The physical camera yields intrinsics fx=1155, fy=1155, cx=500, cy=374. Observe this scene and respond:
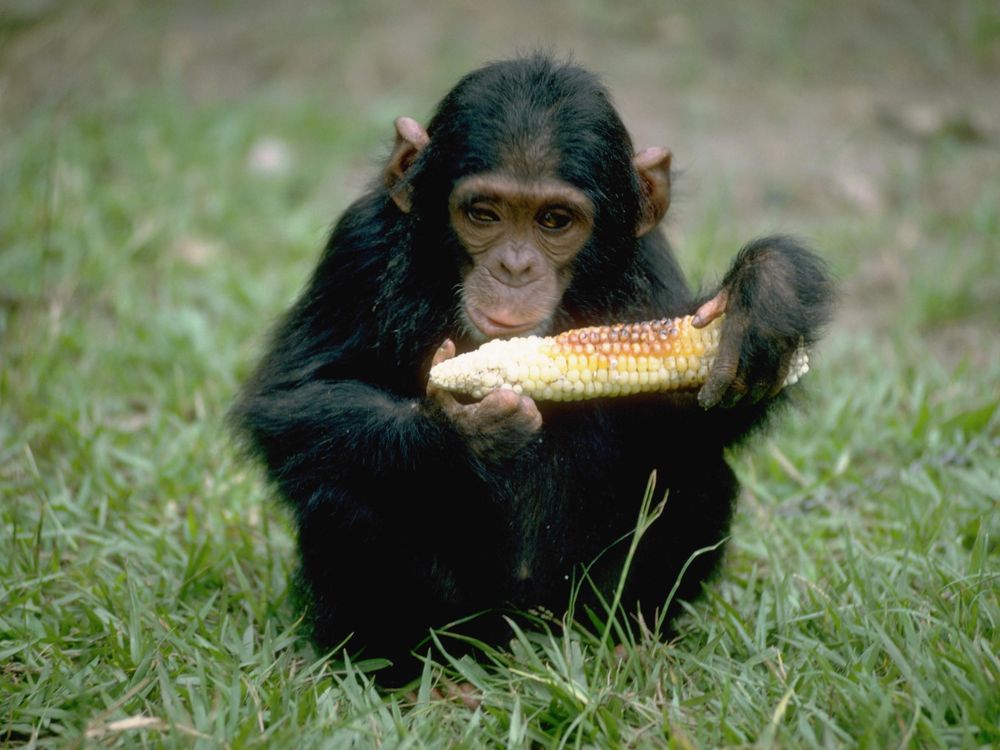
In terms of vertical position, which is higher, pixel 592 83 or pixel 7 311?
pixel 592 83

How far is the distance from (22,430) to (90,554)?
53.9 inches

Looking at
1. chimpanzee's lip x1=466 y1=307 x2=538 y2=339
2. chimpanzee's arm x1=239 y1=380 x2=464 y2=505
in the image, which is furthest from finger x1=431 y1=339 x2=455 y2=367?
chimpanzee's lip x1=466 y1=307 x2=538 y2=339

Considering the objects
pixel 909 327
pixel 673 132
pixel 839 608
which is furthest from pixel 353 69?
pixel 839 608

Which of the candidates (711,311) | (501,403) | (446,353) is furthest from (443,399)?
(711,311)

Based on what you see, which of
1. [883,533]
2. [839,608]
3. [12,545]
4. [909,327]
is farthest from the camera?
[909,327]

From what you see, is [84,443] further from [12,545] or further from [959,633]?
[959,633]

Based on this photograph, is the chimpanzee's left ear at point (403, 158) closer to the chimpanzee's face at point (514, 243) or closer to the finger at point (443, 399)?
the chimpanzee's face at point (514, 243)

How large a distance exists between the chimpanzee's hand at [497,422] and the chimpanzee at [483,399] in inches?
0.6

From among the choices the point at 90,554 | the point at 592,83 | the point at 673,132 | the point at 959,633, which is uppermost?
the point at 592,83

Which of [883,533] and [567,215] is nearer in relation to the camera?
[567,215]

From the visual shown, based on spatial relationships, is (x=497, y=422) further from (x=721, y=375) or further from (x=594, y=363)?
(x=721, y=375)

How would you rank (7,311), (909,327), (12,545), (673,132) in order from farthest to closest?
1. (673,132)
2. (909,327)
3. (7,311)
4. (12,545)

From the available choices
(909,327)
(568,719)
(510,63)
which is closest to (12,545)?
(568,719)

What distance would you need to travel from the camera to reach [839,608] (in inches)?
177
